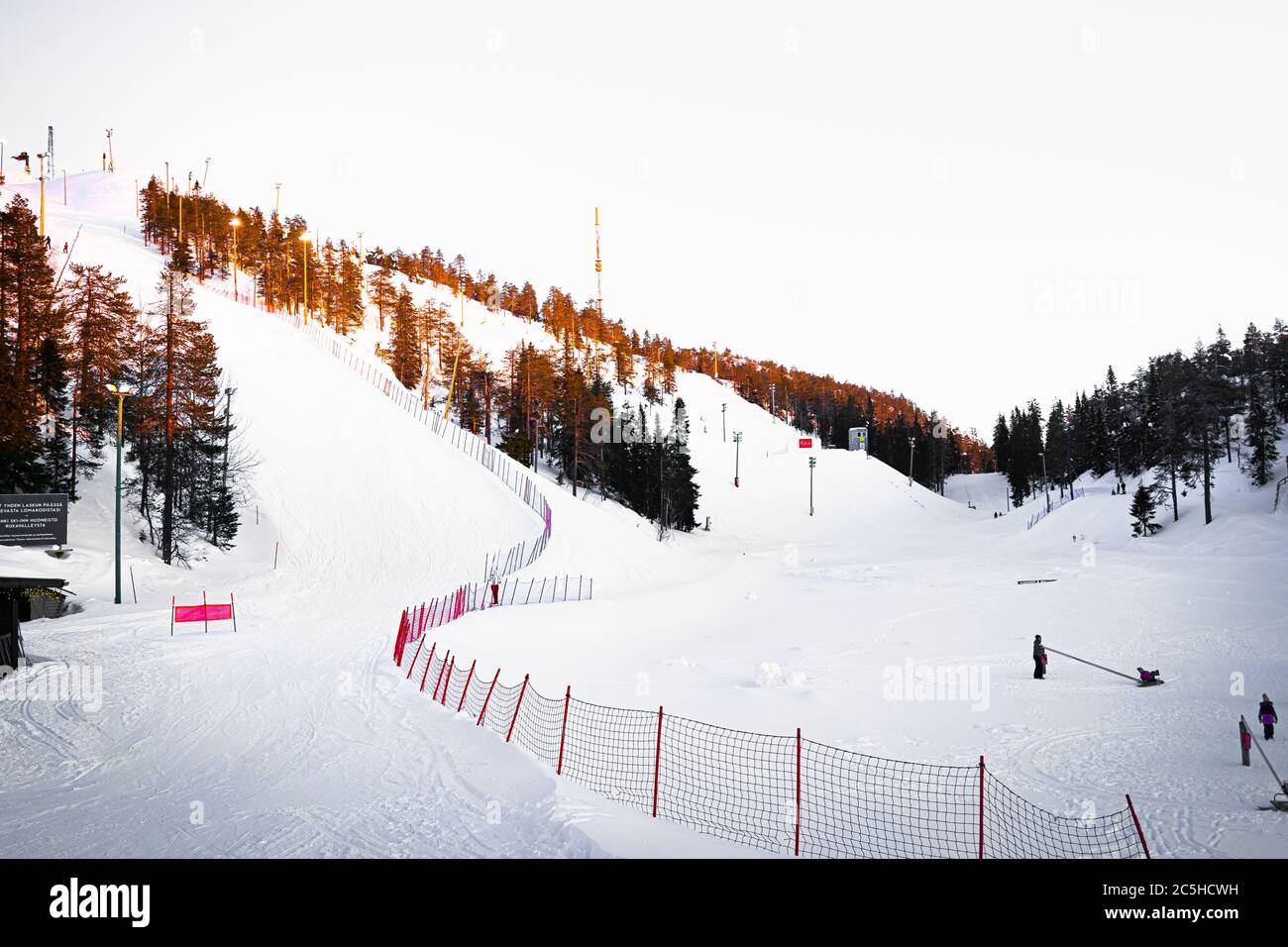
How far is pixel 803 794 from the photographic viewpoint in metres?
11.1

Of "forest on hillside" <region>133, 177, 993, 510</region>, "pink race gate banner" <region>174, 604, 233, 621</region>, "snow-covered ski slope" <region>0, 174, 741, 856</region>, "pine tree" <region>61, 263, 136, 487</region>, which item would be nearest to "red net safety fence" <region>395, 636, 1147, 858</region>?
"snow-covered ski slope" <region>0, 174, 741, 856</region>

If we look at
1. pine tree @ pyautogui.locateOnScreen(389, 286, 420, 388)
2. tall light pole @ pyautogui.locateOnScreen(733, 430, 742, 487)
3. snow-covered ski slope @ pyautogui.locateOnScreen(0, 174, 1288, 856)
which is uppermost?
pine tree @ pyautogui.locateOnScreen(389, 286, 420, 388)

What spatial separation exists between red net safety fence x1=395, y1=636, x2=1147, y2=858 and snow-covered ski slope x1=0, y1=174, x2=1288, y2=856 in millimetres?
730

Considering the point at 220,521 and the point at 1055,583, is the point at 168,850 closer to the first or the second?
the point at 220,521

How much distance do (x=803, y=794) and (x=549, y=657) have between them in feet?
41.0

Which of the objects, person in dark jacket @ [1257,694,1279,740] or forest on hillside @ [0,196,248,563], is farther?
forest on hillside @ [0,196,248,563]

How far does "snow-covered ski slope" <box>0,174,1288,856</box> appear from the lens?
9195mm

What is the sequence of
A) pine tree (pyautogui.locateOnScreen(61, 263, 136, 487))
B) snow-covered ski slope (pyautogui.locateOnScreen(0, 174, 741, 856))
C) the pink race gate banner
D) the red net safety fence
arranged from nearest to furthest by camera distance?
snow-covered ski slope (pyautogui.locateOnScreen(0, 174, 741, 856)) → the red net safety fence → the pink race gate banner → pine tree (pyautogui.locateOnScreen(61, 263, 136, 487))

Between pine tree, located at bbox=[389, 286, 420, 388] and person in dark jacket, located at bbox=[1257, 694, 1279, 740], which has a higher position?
pine tree, located at bbox=[389, 286, 420, 388]

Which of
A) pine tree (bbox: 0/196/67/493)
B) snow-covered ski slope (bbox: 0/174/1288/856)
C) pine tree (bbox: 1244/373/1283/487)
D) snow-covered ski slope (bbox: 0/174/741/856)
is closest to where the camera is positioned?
A: snow-covered ski slope (bbox: 0/174/741/856)

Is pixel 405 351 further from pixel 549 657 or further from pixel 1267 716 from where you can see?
pixel 1267 716

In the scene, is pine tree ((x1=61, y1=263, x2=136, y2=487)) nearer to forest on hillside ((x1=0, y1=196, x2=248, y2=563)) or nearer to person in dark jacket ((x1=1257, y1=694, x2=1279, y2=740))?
forest on hillside ((x1=0, y1=196, x2=248, y2=563))

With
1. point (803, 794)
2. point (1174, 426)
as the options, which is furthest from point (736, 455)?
point (803, 794)
